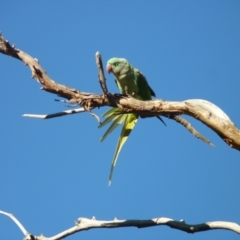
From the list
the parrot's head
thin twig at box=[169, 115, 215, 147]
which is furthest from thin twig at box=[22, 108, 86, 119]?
the parrot's head

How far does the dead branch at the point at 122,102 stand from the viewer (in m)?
2.59

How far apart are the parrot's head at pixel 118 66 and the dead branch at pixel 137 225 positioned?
199 cm

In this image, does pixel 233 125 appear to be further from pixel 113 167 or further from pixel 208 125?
pixel 113 167

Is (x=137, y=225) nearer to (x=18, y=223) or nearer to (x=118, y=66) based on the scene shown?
(x=18, y=223)

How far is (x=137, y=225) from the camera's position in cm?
265

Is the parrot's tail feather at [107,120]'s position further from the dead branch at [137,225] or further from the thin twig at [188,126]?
the dead branch at [137,225]

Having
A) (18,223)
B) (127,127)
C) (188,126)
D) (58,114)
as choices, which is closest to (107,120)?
(127,127)

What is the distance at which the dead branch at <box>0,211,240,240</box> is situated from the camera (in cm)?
254

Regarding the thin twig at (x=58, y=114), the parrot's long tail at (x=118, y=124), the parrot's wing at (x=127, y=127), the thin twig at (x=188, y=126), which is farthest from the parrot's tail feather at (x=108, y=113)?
the thin twig at (x=188, y=126)

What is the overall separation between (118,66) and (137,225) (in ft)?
6.91

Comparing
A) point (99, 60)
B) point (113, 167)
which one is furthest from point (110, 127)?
point (99, 60)

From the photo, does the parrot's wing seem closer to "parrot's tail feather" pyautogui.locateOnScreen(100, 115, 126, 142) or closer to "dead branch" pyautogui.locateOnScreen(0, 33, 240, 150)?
"parrot's tail feather" pyautogui.locateOnScreen(100, 115, 126, 142)

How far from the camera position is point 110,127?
3391mm

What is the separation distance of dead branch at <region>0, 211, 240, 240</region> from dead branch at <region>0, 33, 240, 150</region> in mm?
568
